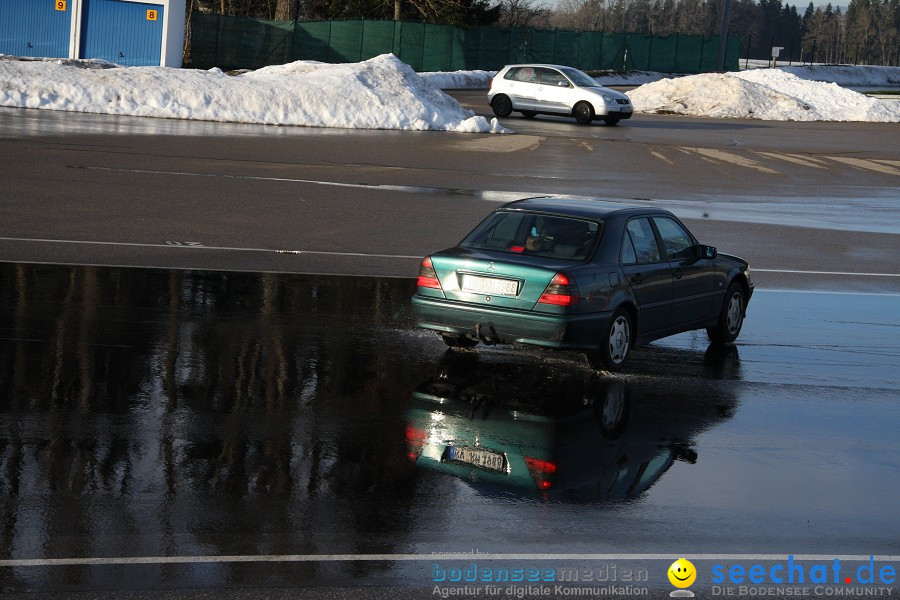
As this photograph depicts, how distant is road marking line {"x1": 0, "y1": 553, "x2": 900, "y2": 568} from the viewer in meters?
5.45

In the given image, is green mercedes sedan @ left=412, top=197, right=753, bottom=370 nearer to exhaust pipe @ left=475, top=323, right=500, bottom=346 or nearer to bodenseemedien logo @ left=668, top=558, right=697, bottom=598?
exhaust pipe @ left=475, top=323, right=500, bottom=346

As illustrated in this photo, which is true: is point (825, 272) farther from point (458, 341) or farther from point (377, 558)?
point (377, 558)

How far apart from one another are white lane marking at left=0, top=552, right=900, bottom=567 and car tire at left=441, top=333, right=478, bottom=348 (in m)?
4.47

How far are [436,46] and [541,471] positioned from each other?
58006 millimetres

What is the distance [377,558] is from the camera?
18.7 ft

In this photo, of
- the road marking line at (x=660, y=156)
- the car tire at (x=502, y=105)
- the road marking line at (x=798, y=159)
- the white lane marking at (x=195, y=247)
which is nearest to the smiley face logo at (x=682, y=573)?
the white lane marking at (x=195, y=247)

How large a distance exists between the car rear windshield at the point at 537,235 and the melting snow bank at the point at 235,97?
77.1 ft

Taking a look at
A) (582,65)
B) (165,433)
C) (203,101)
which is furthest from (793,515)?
(582,65)

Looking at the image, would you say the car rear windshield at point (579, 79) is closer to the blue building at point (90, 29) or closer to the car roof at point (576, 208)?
the blue building at point (90, 29)

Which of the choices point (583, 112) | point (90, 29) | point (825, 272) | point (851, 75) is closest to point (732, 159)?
point (583, 112)

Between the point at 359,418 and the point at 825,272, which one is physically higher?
the point at 825,272

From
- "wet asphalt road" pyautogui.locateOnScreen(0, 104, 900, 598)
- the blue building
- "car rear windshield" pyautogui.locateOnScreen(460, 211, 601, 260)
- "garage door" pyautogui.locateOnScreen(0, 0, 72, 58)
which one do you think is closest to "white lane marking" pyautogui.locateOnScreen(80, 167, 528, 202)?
"wet asphalt road" pyautogui.locateOnScreen(0, 104, 900, 598)

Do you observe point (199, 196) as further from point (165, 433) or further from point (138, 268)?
point (165, 433)

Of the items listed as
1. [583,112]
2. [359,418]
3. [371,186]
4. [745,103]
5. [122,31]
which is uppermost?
[122,31]
